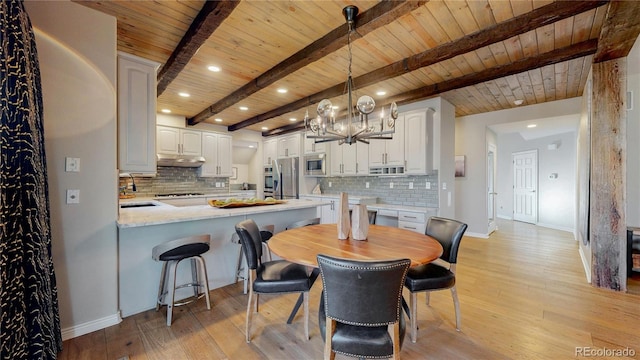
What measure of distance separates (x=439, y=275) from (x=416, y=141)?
272 cm

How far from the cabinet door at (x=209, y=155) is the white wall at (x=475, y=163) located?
540 centimetres

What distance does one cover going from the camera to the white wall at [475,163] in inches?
199

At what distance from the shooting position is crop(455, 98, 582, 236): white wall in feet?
16.6

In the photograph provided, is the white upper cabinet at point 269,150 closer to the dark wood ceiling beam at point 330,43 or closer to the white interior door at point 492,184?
the dark wood ceiling beam at point 330,43

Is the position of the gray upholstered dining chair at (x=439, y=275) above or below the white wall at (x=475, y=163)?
below

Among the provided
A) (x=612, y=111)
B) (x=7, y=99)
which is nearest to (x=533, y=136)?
(x=612, y=111)

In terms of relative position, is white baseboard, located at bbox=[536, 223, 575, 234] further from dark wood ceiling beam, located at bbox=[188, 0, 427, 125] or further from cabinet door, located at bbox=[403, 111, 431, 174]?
dark wood ceiling beam, located at bbox=[188, 0, 427, 125]

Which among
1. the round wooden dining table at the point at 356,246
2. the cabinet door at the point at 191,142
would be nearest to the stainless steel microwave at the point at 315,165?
the cabinet door at the point at 191,142

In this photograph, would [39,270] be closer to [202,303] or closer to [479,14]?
[202,303]

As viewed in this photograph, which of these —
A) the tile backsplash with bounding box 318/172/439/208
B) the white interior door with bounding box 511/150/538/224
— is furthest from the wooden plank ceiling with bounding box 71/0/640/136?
the white interior door with bounding box 511/150/538/224

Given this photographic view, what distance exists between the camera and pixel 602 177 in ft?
9.37

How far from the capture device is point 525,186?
714 cm

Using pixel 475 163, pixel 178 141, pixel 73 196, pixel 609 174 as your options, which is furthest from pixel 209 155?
pixel 609 174

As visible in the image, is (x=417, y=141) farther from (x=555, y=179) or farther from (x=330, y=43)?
(x=555, y=179)
